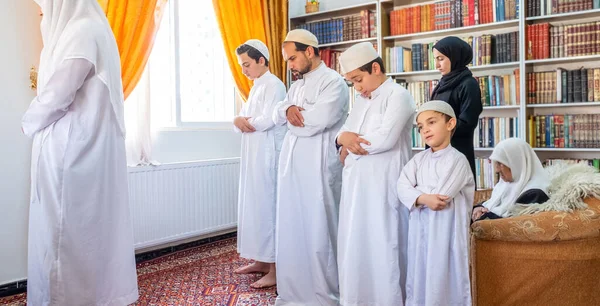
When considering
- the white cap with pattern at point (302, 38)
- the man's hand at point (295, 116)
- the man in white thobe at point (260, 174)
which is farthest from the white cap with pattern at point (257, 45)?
the man's hand at point (295, 116)

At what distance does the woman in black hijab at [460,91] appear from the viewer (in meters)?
2.60

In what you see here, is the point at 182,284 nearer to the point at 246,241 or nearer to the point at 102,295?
the point at 246,241

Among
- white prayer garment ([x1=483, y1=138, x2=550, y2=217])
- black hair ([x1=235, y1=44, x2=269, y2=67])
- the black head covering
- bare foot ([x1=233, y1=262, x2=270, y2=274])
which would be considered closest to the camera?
white prayer garment ([x1=483, y1=138, x2=550, y2=217])

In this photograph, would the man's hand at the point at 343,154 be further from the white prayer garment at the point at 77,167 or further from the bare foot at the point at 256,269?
the bare foot at the point at 256,269

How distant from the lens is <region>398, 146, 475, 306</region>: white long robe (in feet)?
6.87

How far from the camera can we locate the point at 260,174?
10.4 ft

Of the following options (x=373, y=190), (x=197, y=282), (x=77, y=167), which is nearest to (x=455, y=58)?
(x=373, y=190)

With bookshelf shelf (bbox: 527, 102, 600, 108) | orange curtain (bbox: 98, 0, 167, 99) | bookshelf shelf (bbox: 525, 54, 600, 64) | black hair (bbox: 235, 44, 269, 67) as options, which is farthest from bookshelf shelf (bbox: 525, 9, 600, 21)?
orange curtain (bbox: 98, 0, 167, 99)

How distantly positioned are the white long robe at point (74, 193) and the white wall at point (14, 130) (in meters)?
1.02

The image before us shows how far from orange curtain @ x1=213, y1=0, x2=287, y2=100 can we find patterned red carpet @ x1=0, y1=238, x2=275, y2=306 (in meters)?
1.49

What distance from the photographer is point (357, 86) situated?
2438mm

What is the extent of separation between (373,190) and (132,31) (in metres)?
2.27

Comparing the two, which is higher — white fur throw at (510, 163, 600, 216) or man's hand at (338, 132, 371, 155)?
man's hand at (338, 132, 371, 155)

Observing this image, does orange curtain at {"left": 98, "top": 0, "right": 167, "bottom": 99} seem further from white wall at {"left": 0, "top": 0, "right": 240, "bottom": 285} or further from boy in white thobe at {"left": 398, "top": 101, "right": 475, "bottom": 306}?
boy in white thobe at {"left": 398, "top": 101, "right": 475, "bottom": 306}
